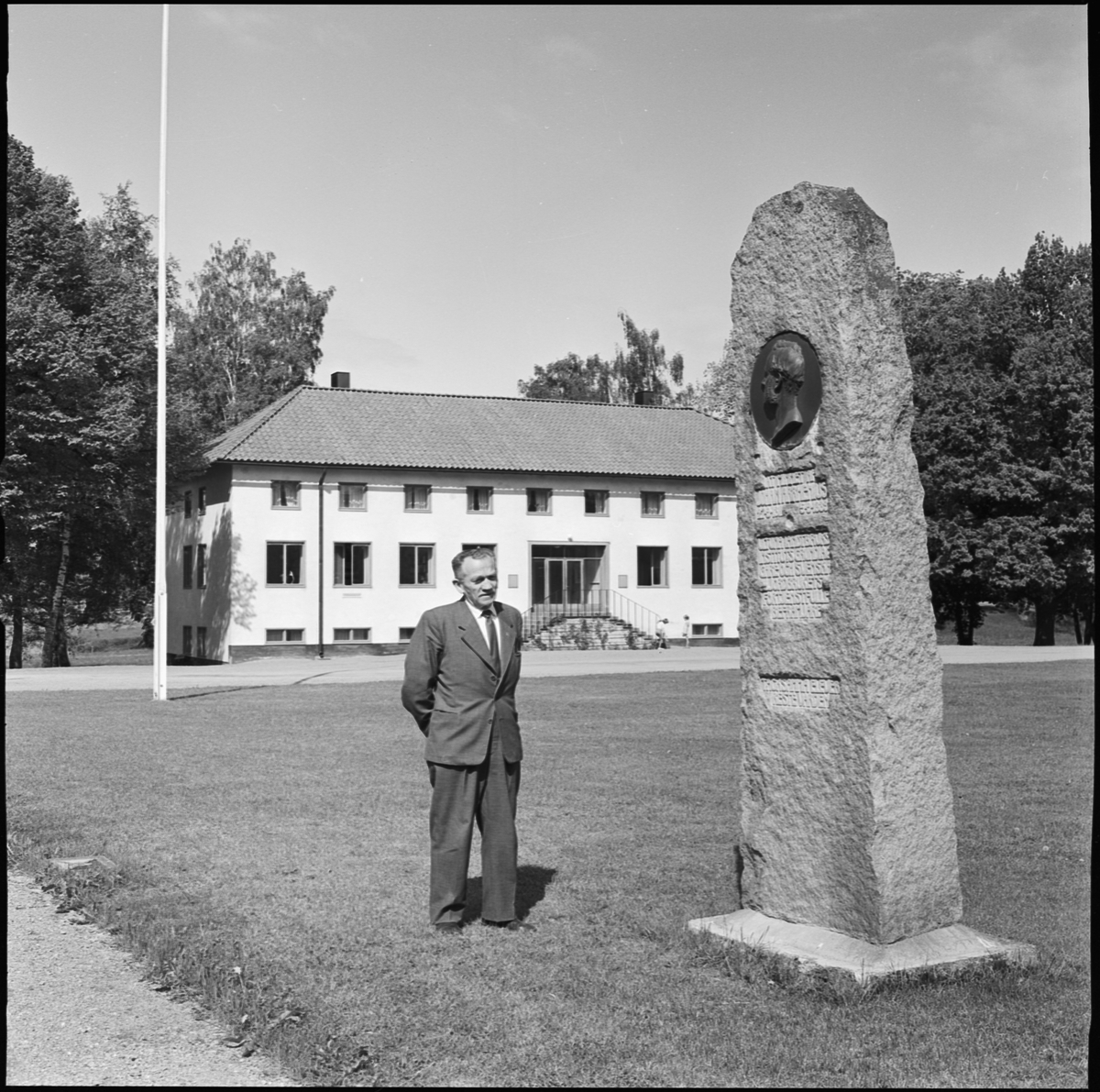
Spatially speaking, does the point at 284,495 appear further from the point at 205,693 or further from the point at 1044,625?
the point at 1044,625

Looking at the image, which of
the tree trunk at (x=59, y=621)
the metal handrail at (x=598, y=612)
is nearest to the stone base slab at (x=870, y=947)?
the tree trunk at (x=59, y=621)

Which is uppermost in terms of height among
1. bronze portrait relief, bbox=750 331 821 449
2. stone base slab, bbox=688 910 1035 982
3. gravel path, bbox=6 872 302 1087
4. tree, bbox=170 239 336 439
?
tree, bbox=170 239 336 439

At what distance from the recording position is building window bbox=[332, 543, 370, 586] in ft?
155

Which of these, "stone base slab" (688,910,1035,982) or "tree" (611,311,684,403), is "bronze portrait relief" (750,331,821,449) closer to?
"stone base slab" (688,910,1035,982)

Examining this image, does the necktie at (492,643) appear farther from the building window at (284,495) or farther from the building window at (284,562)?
the building window at (284,495)

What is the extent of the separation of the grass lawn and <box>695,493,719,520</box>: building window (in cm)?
3566

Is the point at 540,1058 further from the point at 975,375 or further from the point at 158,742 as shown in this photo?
the point at 975,375

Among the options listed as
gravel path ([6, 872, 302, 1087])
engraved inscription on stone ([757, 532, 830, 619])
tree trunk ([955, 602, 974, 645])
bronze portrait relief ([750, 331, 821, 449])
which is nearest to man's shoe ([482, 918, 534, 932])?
gravel path ([6, 872, 302, 1087])

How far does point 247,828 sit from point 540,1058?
6090mm

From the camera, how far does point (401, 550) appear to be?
48.2 m

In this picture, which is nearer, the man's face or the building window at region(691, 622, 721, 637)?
the man's face

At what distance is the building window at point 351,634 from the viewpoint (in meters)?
47.0

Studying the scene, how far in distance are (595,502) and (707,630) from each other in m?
6.57

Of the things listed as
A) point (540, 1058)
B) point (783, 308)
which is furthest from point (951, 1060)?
point (783, 308)
